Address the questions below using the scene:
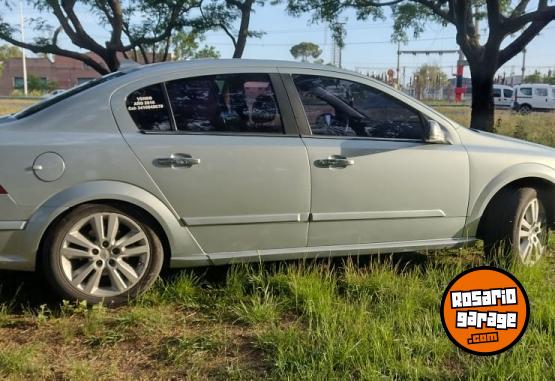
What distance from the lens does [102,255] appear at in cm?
336

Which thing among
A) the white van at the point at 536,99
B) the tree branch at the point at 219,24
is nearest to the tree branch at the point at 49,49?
the tree branch at the point at 219,24

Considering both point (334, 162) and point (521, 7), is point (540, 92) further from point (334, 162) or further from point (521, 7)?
point (334, 162)

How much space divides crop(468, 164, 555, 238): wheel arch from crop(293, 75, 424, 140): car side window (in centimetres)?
68

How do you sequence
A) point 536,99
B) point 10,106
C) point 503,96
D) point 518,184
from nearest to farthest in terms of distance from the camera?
point 518,184, point 10,106, point 536,99, point 503,96

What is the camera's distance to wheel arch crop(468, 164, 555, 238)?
13.2ft

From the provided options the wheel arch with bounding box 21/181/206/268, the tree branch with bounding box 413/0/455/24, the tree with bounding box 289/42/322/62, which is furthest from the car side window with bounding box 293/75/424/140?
the tree with bounding box 289/42/322/62

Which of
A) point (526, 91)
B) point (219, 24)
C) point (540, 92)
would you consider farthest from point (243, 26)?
point (540, 92)

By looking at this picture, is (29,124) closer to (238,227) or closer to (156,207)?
(156,207)

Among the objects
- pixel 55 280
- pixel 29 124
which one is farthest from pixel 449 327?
pixel 29 124

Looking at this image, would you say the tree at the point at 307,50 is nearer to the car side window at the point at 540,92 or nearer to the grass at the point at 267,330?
the car side window at the point at 540,92

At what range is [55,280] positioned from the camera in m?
3.26

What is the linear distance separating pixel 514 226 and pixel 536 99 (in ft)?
113

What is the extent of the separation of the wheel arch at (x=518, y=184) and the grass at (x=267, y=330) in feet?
1.32

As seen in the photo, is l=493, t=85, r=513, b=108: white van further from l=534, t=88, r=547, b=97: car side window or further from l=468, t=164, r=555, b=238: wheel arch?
l=468, t=164, r=555, b=238: wheel arch
